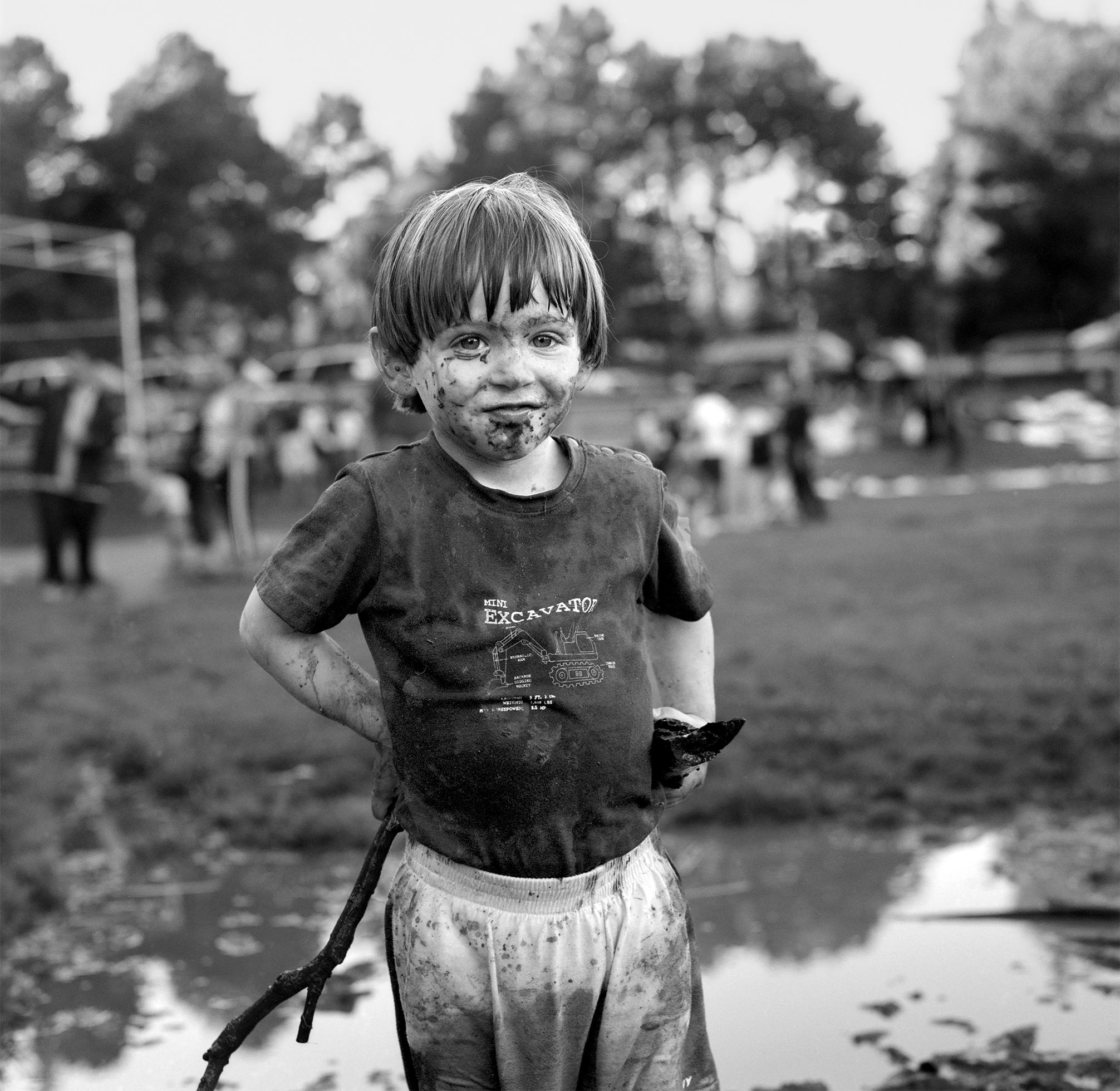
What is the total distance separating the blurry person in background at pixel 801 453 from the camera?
15.8 meters

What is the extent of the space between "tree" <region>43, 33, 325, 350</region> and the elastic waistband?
13.9 metres

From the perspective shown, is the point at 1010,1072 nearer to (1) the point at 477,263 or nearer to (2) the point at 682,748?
(2) the point at 682,748

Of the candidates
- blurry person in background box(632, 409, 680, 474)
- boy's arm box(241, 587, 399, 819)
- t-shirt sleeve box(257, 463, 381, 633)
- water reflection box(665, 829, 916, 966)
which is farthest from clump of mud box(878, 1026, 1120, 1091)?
blurry person in background box(632, 409, 680, 474)

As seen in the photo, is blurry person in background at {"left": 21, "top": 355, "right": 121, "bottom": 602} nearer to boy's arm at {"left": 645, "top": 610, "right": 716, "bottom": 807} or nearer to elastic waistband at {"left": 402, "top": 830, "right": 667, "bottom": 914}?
boy's arm at {"left": 645, "top": 610, "right": 716, "bottom": 807}

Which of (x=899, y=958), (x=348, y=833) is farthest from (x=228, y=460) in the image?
(x=899, y=958)

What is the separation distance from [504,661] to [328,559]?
257 millimetres

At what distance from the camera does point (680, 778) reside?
1972 millimetres

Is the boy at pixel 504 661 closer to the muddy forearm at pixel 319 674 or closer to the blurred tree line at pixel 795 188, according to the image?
the muddy forearm at pixel 319 674

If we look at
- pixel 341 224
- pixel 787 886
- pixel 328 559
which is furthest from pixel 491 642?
pixel 341 224

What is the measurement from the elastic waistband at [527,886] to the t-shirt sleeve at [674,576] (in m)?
0.35

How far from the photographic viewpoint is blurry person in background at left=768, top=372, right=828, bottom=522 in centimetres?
1584

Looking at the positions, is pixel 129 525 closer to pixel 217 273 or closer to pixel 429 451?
pixel 217 273

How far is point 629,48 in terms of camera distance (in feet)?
138

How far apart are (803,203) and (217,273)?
75.3 feet
